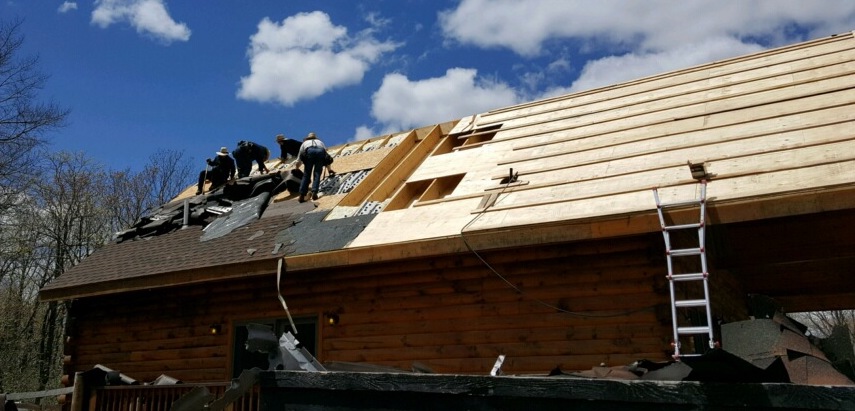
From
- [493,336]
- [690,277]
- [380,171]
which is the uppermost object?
[380,171]

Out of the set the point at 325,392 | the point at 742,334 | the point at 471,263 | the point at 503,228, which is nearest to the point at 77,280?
the point at 471,263

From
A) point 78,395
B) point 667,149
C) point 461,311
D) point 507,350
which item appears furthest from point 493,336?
point 78,395

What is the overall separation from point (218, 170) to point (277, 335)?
5.45 meters

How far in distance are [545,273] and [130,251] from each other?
24.3 feet

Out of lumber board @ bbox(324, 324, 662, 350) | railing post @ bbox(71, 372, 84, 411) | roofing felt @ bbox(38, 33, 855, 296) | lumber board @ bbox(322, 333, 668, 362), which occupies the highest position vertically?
roofing felt @ bbox(38, 33, 855, 296)

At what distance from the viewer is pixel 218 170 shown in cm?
1341

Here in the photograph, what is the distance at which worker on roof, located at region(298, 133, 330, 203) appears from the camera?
10.8 m

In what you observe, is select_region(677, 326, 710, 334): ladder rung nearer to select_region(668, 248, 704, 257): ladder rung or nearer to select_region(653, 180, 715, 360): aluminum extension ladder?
select_region(653, 180, 715, 360): aluminum extension ladder

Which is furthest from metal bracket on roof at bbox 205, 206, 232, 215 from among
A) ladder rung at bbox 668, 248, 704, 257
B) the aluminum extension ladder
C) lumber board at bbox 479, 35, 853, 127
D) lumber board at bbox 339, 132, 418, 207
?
ladder rung at bbox 668, 248, 704, 257

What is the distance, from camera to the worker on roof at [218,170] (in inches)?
528

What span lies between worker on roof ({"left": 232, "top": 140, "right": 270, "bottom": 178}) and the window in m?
4.81

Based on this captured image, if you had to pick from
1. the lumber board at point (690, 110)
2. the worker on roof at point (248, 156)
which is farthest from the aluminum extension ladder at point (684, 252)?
the worker on roof at point (248, 156)

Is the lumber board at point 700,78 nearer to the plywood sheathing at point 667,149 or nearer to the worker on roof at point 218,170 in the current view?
the plywood sheathing at point 667,149

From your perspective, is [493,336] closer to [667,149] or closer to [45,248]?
[667,149]
